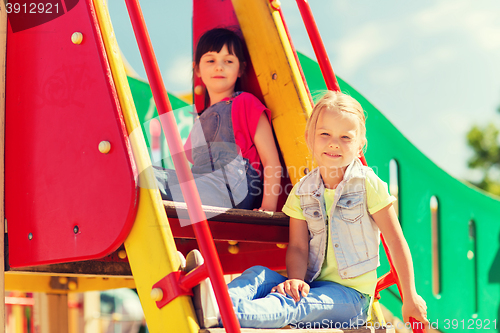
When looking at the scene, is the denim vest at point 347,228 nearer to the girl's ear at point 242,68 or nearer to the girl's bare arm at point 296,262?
the girl's bare arm at point 296,262

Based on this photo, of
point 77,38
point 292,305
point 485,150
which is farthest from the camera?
point 485,150

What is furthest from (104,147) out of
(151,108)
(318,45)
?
(151,108)

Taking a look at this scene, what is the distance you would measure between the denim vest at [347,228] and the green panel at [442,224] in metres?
1.40

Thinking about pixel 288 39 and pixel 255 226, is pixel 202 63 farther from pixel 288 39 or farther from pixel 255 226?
pixel 255 226

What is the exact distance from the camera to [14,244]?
160cm

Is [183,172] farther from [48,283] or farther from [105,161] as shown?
[48,283]

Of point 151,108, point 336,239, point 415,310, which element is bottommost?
point 415,310

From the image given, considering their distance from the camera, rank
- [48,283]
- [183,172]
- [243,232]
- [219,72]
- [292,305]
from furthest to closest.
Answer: [48,283] → [219,72] → [243,232] → [292,305] → [183,172]

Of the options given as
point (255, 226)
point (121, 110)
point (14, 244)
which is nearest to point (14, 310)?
point (14, 244)

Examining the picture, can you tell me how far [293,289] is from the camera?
4.59 ft

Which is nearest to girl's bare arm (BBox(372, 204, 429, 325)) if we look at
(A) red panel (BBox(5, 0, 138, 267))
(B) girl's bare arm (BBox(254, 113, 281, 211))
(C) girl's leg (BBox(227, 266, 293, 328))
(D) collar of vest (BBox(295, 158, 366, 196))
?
(D) collar of vest (BBox(295, 158, 366, 196))

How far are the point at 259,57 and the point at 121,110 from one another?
0.97m

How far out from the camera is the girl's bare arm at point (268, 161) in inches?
75.3

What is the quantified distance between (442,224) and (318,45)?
1.60 meters
